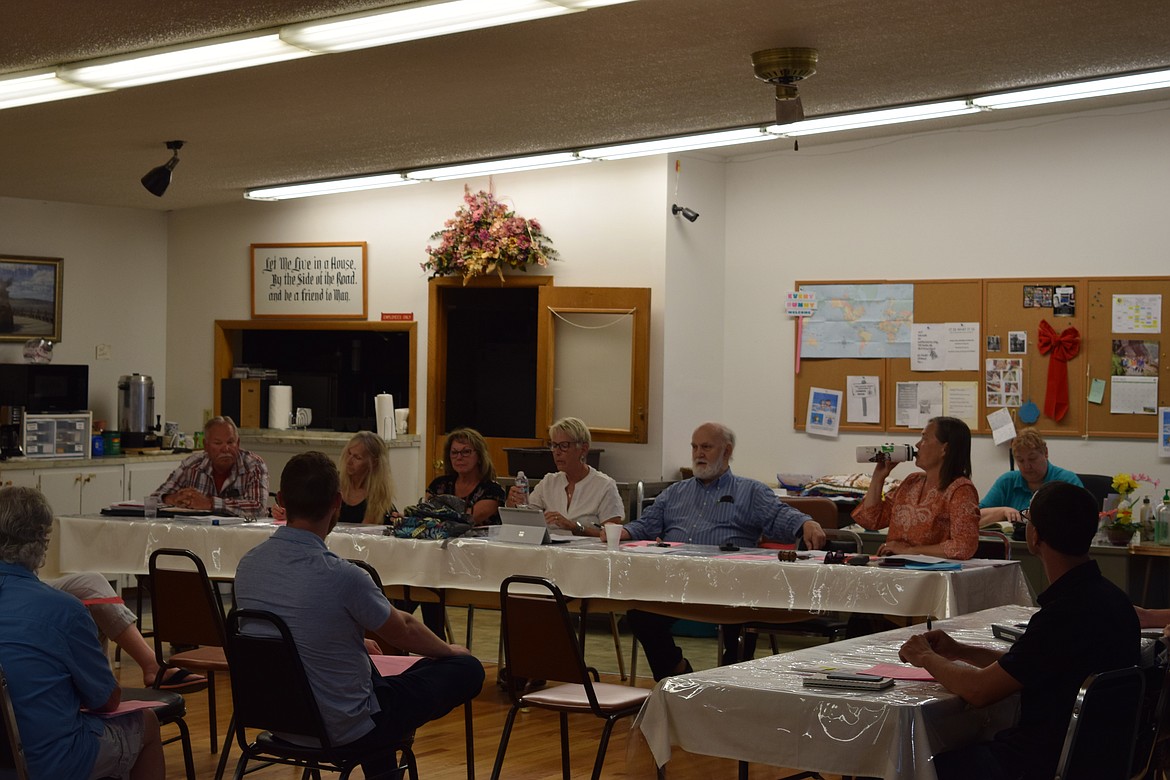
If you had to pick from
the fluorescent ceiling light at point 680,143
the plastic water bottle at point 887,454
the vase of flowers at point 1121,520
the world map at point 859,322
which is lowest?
the vase of flowers at point 1121,520

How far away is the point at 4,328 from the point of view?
1007 centimetres

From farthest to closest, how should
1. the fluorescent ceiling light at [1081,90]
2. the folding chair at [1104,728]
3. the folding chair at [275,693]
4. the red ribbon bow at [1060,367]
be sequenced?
the red ribbon bow at [1060,367]
the fluorescent ceiling light at [1081,90]
the folding chair at [275,693]
the folding chair at [1104,728]

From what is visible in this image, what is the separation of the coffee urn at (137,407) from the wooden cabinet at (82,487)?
55 centimetres

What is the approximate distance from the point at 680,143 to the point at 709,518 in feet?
7.37

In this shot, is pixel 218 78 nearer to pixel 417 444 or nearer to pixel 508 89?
pixel 508 89

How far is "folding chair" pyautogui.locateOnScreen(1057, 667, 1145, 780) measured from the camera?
3.15 metres

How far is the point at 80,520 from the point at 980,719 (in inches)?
202

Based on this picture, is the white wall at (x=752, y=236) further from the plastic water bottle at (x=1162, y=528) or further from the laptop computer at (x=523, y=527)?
the laptop computer at (x=523, y=527)

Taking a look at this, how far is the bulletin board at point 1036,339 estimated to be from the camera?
8.41 m

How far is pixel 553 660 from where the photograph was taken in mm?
4621

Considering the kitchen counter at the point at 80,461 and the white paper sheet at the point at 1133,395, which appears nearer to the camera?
the white paper sheet at the point at 1133,395

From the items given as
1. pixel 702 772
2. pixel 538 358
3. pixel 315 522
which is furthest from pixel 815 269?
pixel 315 522

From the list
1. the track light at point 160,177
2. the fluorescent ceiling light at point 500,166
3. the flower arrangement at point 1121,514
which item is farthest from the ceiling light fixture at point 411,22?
the flower arrangement at point 1121,514

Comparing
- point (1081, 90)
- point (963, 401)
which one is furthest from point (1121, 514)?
point (1081, 90)
